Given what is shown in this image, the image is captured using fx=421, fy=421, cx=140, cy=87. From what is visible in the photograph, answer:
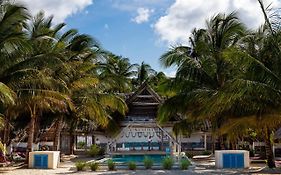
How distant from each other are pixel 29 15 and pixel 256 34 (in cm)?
916

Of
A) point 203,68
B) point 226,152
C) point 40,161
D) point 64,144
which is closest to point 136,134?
point 64,144

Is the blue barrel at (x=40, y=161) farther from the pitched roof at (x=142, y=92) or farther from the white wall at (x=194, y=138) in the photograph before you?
the white wall at (x=194, y=138)

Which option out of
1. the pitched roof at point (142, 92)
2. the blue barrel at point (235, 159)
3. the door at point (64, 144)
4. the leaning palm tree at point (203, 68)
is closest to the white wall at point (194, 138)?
the pitched roof at point (142, 92)

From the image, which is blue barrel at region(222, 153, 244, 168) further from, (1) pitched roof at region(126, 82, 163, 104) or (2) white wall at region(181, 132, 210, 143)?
(2) white wall at region(181, 132, 210, 143)

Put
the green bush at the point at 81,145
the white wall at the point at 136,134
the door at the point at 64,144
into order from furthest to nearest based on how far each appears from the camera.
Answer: the green bush at the point at 81,145 → the door at the point at 64,144 → the white wall at the point at 136,134

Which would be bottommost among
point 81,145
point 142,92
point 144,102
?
point 81,145

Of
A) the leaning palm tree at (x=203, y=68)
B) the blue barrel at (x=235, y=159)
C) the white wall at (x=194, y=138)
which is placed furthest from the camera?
the white wall at (x=194, y=138)

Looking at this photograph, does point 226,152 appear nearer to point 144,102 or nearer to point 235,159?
point 235,159

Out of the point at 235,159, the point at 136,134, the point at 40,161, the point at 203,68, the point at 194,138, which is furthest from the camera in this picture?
the point at 194,138

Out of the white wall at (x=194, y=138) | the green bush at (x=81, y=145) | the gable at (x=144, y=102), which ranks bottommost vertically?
the green bush at (x=81, y=145)

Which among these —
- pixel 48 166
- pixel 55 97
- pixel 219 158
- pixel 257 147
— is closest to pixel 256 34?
pixel 219 158

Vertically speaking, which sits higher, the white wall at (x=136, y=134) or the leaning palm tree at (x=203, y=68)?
the leaning palm tree at (x=203, y=68)

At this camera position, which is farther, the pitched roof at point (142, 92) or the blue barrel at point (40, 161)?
the pitched roof at point (142, 92)

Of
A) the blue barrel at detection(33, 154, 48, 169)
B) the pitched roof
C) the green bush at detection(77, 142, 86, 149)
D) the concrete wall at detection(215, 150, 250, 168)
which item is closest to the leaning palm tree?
the concrete wall at detection(215, 150, 250, 168)
